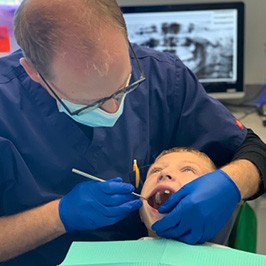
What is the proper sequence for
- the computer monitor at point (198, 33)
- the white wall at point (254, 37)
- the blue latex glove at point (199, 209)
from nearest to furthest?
the blue latex glove at point (199, 209) → the computer monitor at point (198, 33) → the white wall at point (254, 37)

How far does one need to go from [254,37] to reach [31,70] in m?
1.37

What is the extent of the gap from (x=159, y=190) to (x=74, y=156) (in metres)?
0.22

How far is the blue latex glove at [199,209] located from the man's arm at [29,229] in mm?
226

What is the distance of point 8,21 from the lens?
6.95 feet

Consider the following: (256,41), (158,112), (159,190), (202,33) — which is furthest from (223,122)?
(256,41)

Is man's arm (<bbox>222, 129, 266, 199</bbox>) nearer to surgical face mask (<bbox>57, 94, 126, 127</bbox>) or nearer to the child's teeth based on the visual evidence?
the child's teeth

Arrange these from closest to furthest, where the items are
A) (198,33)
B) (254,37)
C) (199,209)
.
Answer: (199,209)
(198,33)
(254,37)

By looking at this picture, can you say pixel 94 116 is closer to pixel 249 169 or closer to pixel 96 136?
pixel 96 136

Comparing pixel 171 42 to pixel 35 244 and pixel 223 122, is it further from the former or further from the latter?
pixel 35 244

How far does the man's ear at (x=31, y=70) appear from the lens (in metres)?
1.32

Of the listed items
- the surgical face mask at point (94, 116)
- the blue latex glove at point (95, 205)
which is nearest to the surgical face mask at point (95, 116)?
the surgical face mask at point (94, 116)

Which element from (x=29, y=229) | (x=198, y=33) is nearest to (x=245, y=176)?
(x=29, y=229)

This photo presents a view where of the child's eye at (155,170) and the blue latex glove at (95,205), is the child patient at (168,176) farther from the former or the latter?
the blue latex glove at (95,205)

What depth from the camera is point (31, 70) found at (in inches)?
52.6
